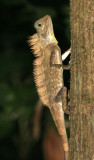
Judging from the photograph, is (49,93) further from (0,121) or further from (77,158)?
(0,121)

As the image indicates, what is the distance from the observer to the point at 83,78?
6.53 feet

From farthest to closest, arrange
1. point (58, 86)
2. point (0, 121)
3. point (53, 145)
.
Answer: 1. point (53, 145)
2. point (0, 121)
3. point (58, 86)

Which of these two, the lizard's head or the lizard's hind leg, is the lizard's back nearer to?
the lizard's hind leg

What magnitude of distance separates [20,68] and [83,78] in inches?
141

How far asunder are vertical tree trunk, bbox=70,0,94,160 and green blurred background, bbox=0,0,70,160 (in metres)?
1.33

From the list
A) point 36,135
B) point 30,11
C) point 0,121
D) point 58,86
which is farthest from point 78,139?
point 36,135

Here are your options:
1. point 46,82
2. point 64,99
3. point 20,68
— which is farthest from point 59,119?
point 20,68

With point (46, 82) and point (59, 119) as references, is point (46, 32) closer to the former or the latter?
point (46, 82)

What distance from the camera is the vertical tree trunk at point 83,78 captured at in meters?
1.95

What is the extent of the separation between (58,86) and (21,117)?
2.19 meters

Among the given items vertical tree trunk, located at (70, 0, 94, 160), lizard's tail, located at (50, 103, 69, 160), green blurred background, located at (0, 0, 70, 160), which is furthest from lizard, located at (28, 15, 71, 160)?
vertical tree trunk, located at (70, 0, 94, 160)

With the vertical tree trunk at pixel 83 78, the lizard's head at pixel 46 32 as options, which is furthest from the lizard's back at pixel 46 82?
the vertical tree trunk at pixel 83 78

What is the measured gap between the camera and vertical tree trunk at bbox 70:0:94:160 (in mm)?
1953

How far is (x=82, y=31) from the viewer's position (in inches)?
78.0
